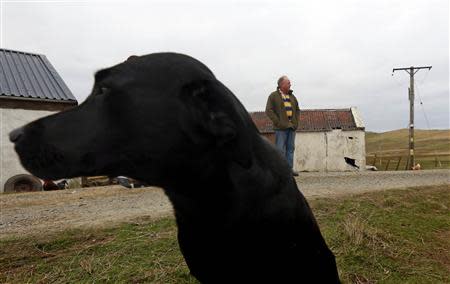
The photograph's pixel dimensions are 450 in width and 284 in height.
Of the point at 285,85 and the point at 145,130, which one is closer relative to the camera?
the point at 145,130

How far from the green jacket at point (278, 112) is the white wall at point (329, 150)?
1949 centimetres

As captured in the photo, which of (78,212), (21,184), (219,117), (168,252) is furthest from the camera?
(21,184)

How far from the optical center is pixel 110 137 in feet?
4.52

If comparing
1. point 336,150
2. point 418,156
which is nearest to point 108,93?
point 336,150

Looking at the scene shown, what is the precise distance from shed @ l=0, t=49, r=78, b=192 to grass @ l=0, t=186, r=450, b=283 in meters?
8.57

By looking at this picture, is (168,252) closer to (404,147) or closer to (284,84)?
(284,84)

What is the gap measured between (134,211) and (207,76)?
14.5 ft

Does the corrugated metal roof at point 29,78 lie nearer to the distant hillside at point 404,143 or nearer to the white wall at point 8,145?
the white wall at point 8,145

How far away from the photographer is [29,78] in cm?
1416

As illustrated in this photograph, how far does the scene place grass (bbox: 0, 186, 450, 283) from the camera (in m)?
3.01

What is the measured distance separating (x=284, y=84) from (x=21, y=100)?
9.72m

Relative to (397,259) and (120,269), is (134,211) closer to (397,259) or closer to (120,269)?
(120,269)

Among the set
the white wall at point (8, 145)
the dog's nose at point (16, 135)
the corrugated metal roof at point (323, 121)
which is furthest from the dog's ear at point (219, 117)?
the corrugated metal roof at point (323, 121)

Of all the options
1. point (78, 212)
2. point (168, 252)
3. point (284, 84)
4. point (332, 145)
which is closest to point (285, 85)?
point (284, 84)
